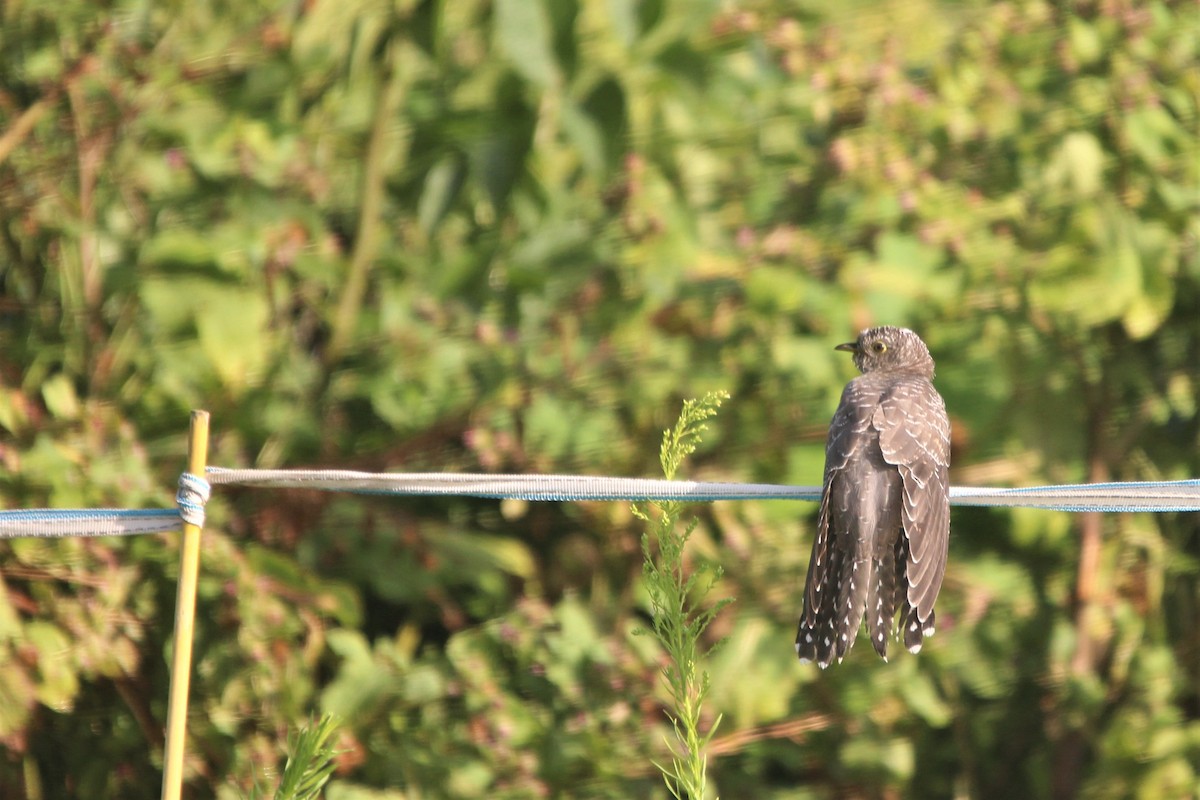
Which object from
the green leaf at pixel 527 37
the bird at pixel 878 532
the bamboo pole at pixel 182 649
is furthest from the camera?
the green leaf at pixel 527 37

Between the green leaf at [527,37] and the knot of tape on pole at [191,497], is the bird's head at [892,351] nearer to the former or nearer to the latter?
the green leaf at [527,37]

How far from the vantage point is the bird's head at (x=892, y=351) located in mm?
2930

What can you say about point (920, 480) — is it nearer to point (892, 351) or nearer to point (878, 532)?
point (878, 532)

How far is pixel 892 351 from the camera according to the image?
2.95m

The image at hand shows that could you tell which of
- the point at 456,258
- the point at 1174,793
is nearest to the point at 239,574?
the point at 456,258

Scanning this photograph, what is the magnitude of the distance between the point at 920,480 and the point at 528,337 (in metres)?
1.43

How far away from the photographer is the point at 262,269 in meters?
3.41

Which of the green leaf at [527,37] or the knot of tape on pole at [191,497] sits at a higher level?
the green leaf at [527,37]

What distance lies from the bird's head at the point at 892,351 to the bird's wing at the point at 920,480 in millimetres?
456

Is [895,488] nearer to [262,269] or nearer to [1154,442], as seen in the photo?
[262,269]

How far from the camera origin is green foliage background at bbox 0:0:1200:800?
3262 millimetres

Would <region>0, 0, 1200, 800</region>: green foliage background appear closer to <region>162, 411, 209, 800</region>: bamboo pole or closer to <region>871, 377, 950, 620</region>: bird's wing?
<region>871, 377, 950, 620</region>: bird's wing

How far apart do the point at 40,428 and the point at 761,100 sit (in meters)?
1.95

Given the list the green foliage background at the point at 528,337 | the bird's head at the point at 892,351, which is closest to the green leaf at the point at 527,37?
the green foliage background at the point at 528,337
